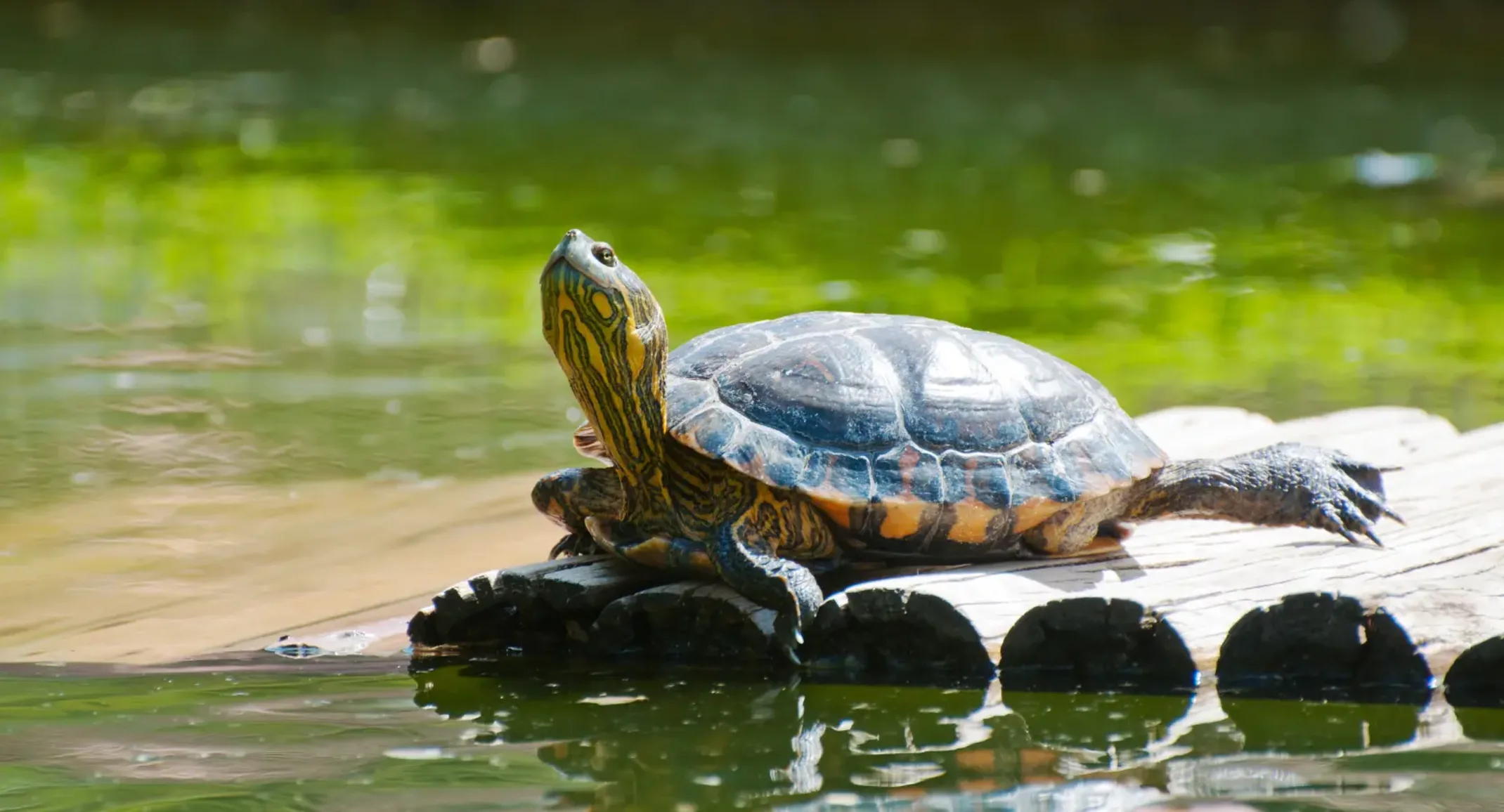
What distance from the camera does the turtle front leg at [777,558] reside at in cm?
330

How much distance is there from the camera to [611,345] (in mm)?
3334

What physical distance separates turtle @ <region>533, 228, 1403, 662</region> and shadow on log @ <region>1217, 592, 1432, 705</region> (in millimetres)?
431

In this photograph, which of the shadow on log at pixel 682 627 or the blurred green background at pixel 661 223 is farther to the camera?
the blurred green background at pixel 661 223

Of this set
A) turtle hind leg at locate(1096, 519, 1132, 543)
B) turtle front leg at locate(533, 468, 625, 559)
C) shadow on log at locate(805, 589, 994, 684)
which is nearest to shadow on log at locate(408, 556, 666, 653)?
turtle front leg at locate(533, 468, 625, 559)

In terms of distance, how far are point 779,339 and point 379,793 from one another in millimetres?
1378

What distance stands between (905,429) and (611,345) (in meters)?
0.60

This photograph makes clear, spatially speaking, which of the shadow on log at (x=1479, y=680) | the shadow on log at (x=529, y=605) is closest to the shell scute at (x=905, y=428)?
the shadow on log at (x=529, y=605)

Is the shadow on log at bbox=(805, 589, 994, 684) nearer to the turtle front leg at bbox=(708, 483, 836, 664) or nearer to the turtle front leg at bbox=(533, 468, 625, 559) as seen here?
the turtle front leg at bbox=(708, 483, 836, 664)

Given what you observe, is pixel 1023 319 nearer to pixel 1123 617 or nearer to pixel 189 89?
pixel 1123 617

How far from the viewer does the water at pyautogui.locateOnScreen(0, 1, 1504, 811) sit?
9.56ft

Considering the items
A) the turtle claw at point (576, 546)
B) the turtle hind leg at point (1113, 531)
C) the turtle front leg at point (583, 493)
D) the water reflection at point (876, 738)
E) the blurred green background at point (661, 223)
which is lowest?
the water reflection at point (876, 738)

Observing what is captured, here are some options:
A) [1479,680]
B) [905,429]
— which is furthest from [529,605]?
[1479,680]

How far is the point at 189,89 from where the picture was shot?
54.7 ft

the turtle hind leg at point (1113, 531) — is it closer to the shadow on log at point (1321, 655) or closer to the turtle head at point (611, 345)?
the shadow on log at point (1321, 655)
